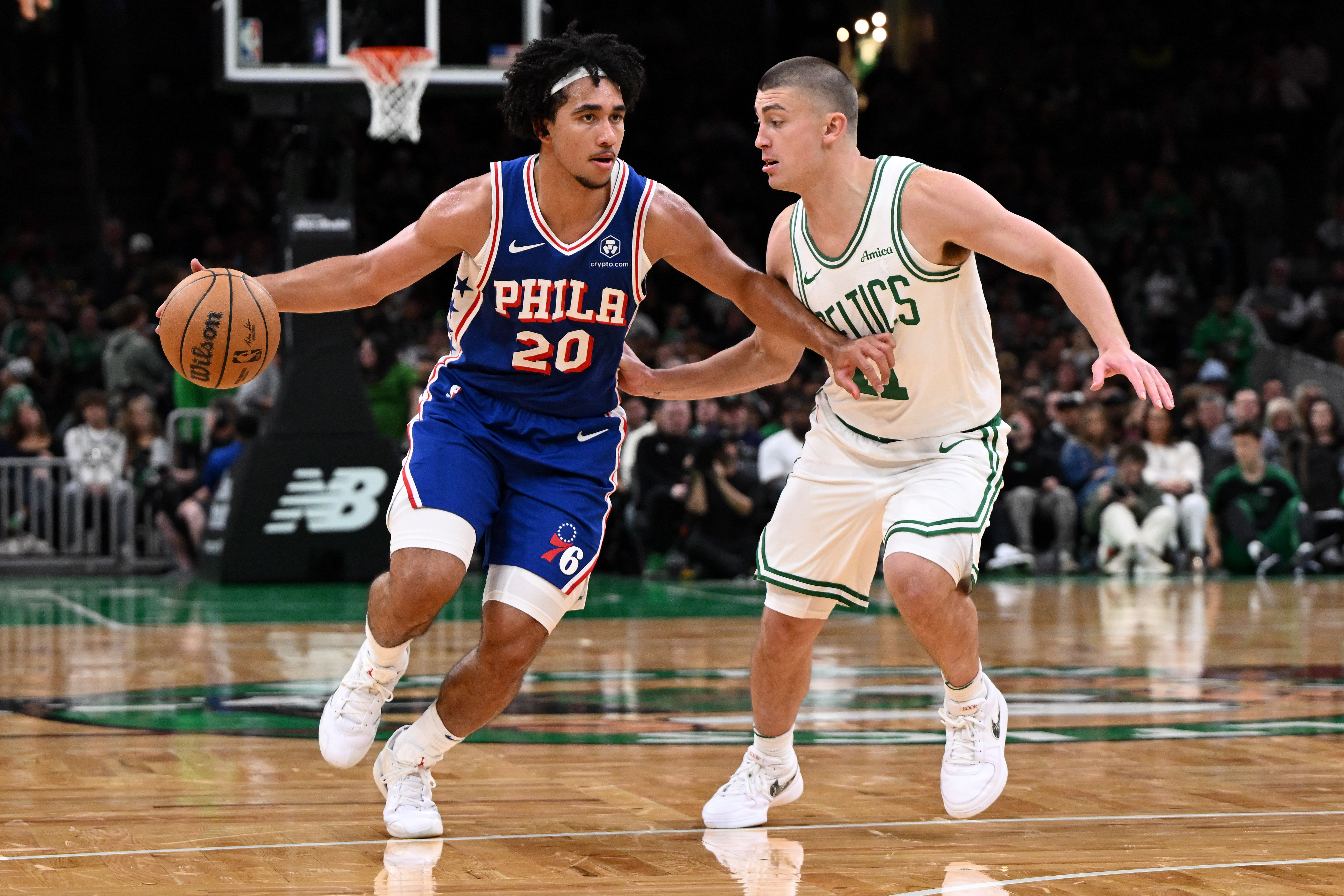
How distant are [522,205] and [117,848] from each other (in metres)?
1.97

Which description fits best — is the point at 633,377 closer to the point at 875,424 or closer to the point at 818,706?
the point at 875,424

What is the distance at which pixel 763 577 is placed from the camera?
506cm

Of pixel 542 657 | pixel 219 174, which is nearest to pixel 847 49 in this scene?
pixel 219 174

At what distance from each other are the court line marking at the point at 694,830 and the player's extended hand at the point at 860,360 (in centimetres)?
118

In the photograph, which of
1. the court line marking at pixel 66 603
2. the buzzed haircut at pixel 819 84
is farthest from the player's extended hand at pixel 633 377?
the court line marking at pixel 66 603

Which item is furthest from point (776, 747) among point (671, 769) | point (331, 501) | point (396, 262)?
point (331, 501)

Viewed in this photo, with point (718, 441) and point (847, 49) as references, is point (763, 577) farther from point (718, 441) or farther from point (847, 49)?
point (847, 49)

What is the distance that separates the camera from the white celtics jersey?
4.99 metres

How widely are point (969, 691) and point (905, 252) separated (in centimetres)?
123

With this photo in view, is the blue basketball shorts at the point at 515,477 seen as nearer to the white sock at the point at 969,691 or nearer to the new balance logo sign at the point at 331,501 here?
the white sock at the point at 969,691

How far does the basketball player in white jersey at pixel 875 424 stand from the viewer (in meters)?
4.86

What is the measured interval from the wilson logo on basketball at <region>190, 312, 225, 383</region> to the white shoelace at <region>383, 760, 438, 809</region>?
119cm

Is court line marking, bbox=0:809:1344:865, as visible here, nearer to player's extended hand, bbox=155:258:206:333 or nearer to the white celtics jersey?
the white celtics jersey

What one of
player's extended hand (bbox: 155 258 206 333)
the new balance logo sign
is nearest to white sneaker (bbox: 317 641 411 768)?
player's extended hand (bbox: 155 258 206 333)
